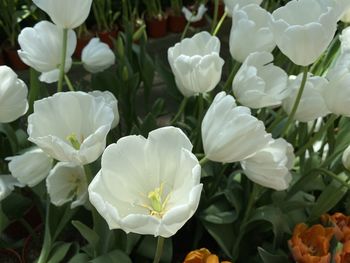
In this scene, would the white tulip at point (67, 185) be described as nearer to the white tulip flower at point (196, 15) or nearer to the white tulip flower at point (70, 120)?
the white tulip flower at point (70, 120)

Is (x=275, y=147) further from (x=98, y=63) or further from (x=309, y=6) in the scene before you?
(x=98, y=63)

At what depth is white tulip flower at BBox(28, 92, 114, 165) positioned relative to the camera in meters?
0.55

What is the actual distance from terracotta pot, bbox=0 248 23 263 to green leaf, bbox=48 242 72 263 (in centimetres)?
11

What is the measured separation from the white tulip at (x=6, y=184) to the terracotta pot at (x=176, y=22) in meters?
1.71

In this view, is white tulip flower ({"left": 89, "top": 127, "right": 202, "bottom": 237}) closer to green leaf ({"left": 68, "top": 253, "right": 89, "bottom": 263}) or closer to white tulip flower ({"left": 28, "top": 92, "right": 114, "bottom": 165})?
white tulip flower ({"left": 28, "top": 92, "right": 114, "bottom": 165})

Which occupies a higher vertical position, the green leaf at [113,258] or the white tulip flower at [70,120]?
the white tulip flower at [70,120]

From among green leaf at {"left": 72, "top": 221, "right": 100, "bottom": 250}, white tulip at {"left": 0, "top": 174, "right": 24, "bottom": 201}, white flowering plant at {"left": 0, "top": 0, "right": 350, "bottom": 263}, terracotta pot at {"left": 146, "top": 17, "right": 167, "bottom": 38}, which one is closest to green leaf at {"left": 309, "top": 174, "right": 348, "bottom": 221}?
white flowering plant at {"left": 0, "top": 0, "right": 350, "bottom": 263}

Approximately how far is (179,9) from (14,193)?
169 cm

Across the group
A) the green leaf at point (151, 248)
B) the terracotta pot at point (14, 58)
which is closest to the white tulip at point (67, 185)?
the green leaf at point (151, 248)

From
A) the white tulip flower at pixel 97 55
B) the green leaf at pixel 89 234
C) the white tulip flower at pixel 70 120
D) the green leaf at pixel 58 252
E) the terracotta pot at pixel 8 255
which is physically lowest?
the terracotta pot at pixel 8 255

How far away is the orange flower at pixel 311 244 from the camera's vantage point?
677 mm

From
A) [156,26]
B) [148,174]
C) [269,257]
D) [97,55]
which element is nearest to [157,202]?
[148,174]

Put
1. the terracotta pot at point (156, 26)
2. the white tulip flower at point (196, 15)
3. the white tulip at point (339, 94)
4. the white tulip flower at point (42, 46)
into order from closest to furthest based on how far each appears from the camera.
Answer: the white tulip at point (339, 94), the white tulip flower at point (42, 46), the white tulip flower at point (196, 15), the terracotta pot at point (156, 26)

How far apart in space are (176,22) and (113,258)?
180 centimetres
